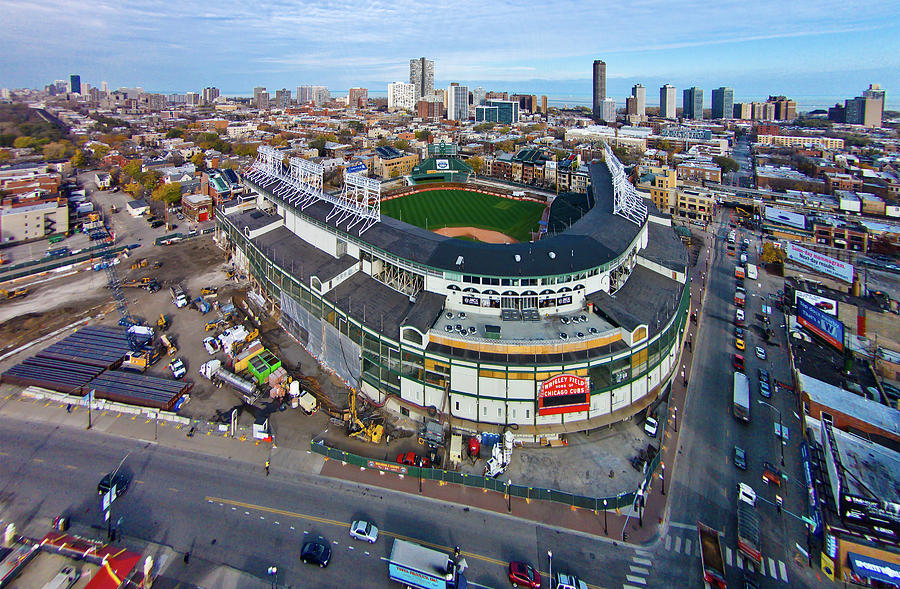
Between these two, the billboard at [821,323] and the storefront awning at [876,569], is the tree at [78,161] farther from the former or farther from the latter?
the storefront awning at [876,569]

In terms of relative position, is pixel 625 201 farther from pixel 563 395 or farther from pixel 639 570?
pixel 639 570

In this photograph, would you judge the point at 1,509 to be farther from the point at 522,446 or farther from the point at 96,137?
the point at 96,137

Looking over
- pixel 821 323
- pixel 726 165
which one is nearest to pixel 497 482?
pixel 821 323

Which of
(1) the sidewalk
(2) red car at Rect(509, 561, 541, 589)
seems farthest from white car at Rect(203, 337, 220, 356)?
(2) red car at Rect(509, 561, 541, 589)

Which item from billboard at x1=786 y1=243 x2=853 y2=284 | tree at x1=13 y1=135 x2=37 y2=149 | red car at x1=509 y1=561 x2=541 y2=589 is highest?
tree at x1=13 y1=135 x2=37 y2=149

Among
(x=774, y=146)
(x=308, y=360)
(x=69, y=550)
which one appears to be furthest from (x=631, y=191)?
(x=774, y=146)

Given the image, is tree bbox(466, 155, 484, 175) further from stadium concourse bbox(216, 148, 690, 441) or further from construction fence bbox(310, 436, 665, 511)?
construction fence bbox(310, 436, 665, 511)

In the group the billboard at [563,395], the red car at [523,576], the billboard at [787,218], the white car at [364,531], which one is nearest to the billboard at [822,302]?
the billboard at [787,218]
